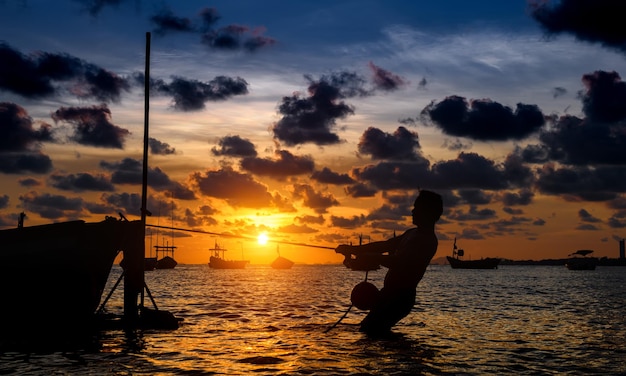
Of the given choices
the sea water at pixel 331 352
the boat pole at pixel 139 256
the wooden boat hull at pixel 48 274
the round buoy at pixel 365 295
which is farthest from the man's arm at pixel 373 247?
the wooden boat hull at pixel 48 274

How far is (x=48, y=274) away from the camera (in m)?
21.6

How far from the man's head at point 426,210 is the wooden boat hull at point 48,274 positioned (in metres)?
13.0

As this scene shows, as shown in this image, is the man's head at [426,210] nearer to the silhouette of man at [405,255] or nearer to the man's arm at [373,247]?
the silhouette of man at [405,255]

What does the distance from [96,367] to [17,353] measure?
3728 mm

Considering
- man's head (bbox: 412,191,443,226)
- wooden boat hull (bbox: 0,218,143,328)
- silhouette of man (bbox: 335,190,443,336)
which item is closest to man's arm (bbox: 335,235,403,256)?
silhouette of man (bbox: 335,190,443,336)

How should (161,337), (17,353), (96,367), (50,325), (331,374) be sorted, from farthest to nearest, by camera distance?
(50,325), (161,337), (17,353), (96,367), (331,374)

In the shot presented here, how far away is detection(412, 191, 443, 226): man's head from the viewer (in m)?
14.9

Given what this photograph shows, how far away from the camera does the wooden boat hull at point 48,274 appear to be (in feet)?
70.5

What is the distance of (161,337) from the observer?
2041cm

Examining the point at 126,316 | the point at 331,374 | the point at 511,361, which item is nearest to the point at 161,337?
the point at 126,316

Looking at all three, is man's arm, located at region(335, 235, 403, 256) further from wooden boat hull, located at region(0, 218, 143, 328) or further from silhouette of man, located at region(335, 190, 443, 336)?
wooden boat hull, located at region(0, 218, 143, 328)

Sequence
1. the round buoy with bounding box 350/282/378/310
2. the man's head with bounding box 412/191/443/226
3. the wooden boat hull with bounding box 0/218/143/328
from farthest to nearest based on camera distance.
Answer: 1. the wooden boat hull with bounding box 0/218/143/328
2. the round buoy with bounding box 350/282/378/310
3. the man's head with bounding box 412/191/443/226

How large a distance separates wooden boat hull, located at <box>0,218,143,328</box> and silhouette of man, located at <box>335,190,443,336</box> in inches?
425

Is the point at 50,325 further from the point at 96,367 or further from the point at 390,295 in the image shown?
the point at 390,295
